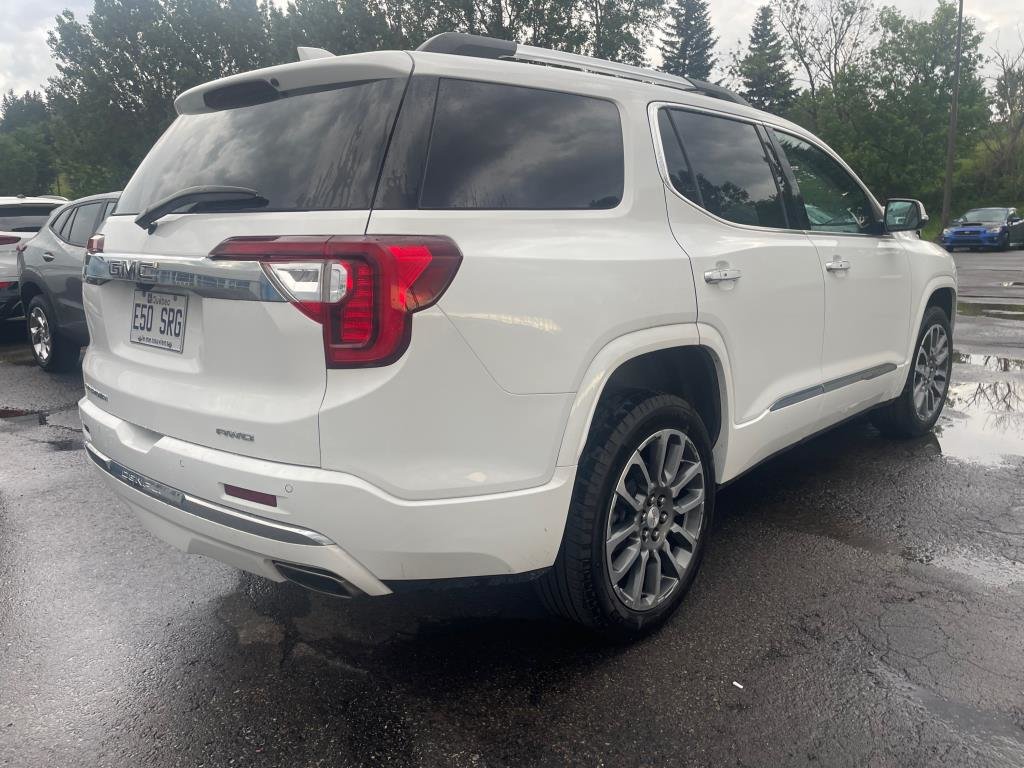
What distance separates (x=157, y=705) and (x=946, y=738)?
7.33 feet

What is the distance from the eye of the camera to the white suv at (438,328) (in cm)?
205

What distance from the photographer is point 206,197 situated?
233 centimetres

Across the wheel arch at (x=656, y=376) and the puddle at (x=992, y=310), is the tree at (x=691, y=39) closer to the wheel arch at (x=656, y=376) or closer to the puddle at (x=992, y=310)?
the puddle at (x=992, y=310)

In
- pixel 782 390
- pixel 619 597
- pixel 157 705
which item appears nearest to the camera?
pixel 157 705

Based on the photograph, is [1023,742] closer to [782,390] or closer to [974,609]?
[974,609]

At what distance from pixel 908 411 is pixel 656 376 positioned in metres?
2.61

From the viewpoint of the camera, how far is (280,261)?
207cm

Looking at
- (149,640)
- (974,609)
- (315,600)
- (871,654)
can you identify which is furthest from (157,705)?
(974,609)

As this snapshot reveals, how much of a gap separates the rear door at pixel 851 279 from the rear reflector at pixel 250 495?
8.39ft

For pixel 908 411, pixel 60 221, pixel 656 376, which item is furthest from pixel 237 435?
pixel 60 221

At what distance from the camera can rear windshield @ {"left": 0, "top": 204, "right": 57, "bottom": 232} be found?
9430mm

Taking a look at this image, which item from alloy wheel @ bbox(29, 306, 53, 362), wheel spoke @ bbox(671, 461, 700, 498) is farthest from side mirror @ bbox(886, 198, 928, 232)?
alloy wheel @ bbox(29, 306, 53, 362)

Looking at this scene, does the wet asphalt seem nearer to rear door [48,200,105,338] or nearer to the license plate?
the license plate

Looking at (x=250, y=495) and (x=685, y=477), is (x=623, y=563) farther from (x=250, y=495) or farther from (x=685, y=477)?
(x=250, y=495)
